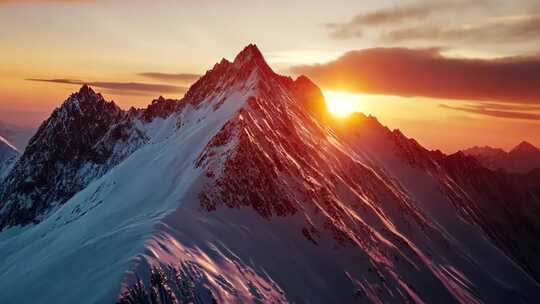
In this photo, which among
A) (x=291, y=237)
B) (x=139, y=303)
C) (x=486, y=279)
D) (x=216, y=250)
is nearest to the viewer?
(x=139, y=303)

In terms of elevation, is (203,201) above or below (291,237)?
above

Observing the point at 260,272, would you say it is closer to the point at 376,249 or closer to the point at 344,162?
the point at 376,249

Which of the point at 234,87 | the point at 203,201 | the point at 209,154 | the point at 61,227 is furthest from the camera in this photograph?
the point at 234,87

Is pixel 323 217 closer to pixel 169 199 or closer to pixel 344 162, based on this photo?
pixel 169 199

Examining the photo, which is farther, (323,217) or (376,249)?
(376,249)

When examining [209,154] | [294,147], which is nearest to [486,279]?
[294,147]

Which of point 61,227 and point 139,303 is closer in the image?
point 139,303

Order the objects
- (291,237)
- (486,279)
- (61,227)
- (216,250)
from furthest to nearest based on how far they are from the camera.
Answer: (486,279)
(61,227)
(291,237)
(216,250)

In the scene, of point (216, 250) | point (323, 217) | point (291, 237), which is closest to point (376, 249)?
point (323, 217)

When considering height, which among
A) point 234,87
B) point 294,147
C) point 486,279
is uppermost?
point 234,87
